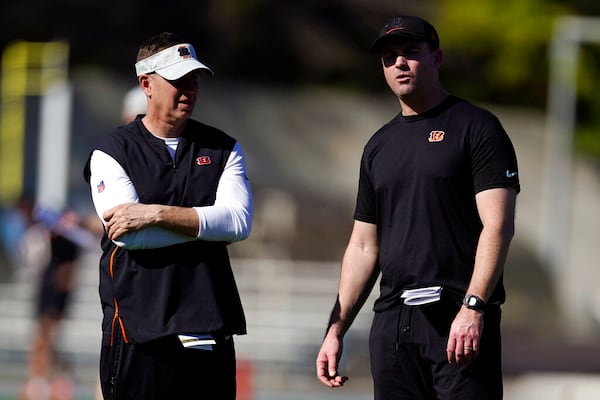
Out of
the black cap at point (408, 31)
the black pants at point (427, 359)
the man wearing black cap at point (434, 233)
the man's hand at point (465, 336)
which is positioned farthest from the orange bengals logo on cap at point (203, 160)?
the man's hand at point (465, 336)

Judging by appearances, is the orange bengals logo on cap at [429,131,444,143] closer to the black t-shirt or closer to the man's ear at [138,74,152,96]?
the black t-shirt

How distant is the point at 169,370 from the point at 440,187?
4.39ft

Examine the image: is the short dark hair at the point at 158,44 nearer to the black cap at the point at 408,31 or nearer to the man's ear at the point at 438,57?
the black cap at the point at 408,31

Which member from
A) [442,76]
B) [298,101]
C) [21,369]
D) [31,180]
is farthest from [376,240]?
[442,76]

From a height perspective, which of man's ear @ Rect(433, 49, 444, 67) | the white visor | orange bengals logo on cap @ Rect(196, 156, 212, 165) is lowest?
orange bengals logo on cap @ Rect(196, 156, 212, 165)

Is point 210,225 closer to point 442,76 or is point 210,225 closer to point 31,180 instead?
point 31,180

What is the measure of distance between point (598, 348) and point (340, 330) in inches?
668

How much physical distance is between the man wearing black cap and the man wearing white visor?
1.98 feet

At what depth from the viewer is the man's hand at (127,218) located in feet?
17.3

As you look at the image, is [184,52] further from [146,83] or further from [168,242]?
[168,242]

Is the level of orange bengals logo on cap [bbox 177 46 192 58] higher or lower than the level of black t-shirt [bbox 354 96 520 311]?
higher

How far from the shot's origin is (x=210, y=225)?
532cm

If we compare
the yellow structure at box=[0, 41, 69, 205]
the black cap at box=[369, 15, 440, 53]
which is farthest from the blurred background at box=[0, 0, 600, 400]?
the black cap at box=[369, 15, 440, 53]

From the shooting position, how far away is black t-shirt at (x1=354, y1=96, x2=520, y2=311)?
531 cm
